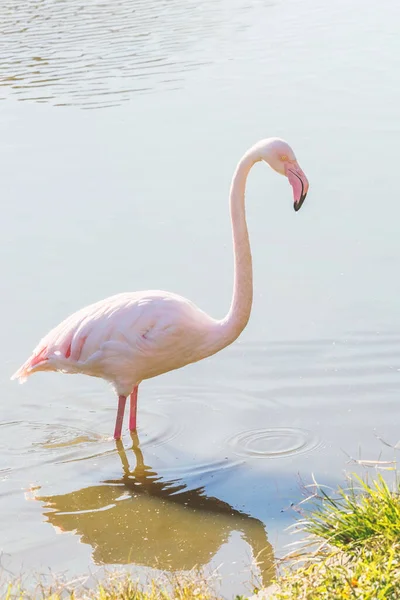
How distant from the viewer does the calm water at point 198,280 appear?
18.0 feet

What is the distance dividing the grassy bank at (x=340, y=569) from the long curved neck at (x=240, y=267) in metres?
1.91

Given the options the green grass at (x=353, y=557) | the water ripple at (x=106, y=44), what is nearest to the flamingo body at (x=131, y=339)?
the green grass at (x=353, y=557)

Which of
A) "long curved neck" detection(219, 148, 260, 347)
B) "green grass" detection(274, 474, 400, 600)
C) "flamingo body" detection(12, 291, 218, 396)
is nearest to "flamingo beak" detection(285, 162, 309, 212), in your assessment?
"long curved neck" detection(219, 148, 260, 347)

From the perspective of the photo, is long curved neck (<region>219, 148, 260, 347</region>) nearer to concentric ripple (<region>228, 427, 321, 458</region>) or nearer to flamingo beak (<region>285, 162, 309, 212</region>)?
flamingo beak (<region>285, 162, 309, 212</region>)

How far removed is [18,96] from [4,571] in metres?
10.7

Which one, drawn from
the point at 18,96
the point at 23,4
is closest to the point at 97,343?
the point at 18,96

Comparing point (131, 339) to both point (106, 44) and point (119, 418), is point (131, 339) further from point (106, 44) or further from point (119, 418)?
point (106, 44)

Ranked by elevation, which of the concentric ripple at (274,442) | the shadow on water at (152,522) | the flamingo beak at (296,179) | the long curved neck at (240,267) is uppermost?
the flamingo beak at (296,179)

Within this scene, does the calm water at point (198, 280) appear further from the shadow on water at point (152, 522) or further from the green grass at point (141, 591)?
the green grass at point (141, 591)

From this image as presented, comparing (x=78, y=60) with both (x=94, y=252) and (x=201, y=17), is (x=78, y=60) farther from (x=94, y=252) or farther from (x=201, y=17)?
(x=94, y=252)

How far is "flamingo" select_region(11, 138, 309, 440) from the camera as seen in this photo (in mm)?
5898

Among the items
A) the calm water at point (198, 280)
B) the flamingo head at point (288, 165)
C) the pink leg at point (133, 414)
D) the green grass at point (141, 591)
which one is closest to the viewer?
the green grass at point (141, 591)

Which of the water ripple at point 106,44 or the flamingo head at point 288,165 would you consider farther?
the water ripple at point 106,44

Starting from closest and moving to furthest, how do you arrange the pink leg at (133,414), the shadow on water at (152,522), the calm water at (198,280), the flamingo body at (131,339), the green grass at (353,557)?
the green grass at (353,557)
the shadow on water at (152,522)
the calm water at (198,280)
the flamingo body at (131,339)
the pink leg at (133,414)
